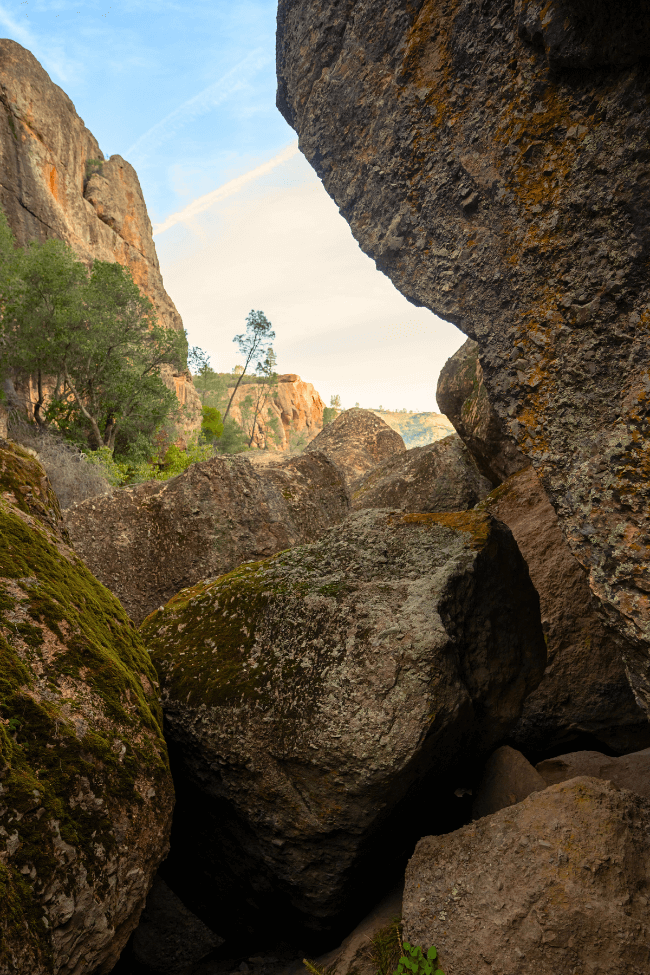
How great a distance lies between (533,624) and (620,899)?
196cm

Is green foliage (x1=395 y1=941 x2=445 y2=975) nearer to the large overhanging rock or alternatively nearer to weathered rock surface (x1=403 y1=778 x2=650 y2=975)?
weathered rock surface (x1=403 y1=778 x2=650 y2=975)

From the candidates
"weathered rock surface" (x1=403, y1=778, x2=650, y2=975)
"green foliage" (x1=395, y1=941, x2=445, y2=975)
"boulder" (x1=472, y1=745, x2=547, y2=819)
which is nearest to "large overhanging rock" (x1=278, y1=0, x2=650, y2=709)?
"weathered rock surface" (x1=403, y1=778, x2=650, y2=975)

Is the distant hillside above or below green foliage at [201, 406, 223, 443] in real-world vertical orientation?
above

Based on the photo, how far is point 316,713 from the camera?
353 cm

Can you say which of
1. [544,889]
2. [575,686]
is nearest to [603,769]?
[575,686]

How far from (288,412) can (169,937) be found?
329ft

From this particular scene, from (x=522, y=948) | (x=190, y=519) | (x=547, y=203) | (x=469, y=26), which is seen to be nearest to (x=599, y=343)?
(x=547, y=203)

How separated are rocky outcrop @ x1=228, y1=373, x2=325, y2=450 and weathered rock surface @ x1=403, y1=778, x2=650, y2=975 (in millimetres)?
79804

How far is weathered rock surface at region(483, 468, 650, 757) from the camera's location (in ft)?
16.9

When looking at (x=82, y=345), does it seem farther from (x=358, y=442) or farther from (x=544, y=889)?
(x=544, y=889)

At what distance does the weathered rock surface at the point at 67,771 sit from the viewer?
2.38 meters

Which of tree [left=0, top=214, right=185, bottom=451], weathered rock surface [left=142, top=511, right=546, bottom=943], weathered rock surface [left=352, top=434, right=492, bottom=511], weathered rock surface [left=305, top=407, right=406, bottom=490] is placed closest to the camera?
weathered rock surface [left=142, top=511, right=546, bottom=943]

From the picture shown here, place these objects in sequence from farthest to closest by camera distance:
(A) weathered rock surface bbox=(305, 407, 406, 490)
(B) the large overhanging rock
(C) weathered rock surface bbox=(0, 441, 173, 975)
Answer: (A) weathered rock surface bbox=(305, 407, 406, 490), (B) the large overhanging rock, (C) weathered rock surface bbox=(0, 441, 173, 975)

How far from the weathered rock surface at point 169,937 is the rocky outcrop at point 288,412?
78461 mm
